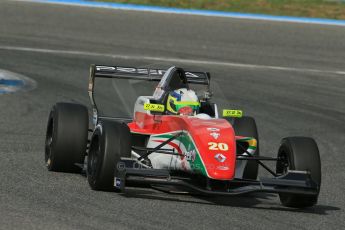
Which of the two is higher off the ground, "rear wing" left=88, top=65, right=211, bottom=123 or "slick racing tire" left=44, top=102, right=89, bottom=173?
"rear wing" left=88, top=65, right=211, bottom=123

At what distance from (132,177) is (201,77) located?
3072 millimetres

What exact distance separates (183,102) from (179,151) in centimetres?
85

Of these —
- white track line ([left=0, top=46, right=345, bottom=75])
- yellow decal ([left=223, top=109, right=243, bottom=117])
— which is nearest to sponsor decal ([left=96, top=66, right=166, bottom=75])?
yellow decal ([left=223, top=109, right=243, bottom=117])

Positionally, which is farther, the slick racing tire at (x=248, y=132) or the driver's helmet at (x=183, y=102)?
the slick racing tire at (x=248, y=132)

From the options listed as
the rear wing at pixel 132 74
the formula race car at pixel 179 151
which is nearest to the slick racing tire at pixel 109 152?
the formula race car at pixel 179 151

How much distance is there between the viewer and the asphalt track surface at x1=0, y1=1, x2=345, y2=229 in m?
8.87

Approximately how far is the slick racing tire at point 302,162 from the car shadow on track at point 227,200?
89 mm

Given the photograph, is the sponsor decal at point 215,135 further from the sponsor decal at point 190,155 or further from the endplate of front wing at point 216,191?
the endplate of front wing at point 216,191

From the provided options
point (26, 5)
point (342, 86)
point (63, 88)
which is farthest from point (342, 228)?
point (26, 5)

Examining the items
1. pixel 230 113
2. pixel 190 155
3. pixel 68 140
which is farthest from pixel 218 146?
pixel 68 140

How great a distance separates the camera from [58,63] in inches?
810

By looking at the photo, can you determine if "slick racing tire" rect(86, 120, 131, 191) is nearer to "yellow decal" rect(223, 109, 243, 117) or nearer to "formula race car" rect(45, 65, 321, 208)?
"formula race car" rect(45, 65, 321, 208)

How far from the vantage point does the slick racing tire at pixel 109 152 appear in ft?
Answer: 31.4

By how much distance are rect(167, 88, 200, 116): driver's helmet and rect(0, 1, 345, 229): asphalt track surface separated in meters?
0.92
